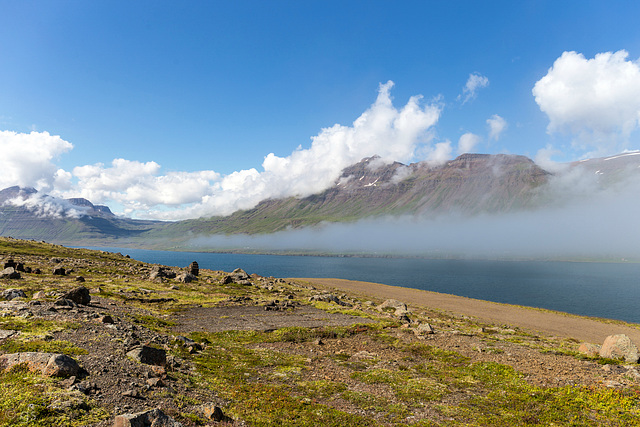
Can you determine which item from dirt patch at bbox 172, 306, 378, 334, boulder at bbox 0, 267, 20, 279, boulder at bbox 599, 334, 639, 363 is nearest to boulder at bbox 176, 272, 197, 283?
dirt patch at bbox 172, 306, 378, 334

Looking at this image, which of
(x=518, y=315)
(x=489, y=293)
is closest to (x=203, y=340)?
(x=518, y=315)

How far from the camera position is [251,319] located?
45.8 metres

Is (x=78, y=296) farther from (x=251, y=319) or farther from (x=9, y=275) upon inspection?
(x=9, y=275)

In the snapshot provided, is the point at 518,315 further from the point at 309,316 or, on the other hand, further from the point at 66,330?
the point at 66,330

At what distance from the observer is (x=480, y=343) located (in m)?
37.3

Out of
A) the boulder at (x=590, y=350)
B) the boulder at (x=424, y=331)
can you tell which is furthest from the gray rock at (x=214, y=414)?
the boulder at (x=590, y=350)

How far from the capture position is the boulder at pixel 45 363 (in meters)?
14.2

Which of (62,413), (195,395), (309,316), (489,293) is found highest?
(62,413)

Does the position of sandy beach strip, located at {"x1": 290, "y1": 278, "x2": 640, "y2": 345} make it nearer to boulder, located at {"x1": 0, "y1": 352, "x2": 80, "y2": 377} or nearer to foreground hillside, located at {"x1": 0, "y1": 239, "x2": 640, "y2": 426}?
foreground hillside, located at {"x1": 0, "y1": 239, "x2": 640, "y2": 426}

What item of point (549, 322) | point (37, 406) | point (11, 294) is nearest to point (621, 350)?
point (37, 406)

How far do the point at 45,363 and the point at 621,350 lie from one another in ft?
156

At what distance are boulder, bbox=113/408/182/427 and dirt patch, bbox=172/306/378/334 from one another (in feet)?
79.1

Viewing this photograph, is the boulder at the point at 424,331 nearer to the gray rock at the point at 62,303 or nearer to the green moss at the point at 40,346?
the green moss at the point at 40,346

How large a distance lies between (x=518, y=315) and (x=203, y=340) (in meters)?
89.6
